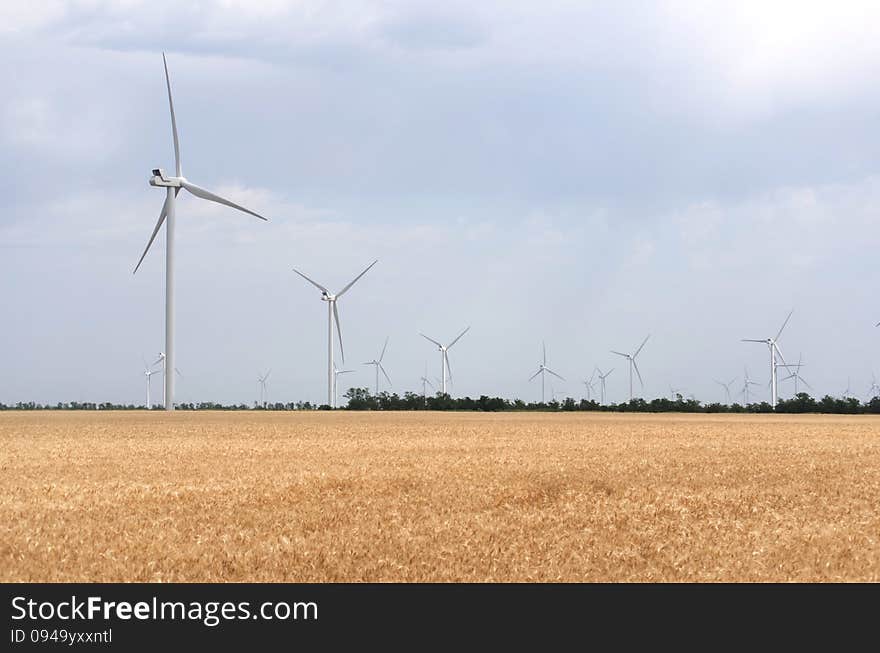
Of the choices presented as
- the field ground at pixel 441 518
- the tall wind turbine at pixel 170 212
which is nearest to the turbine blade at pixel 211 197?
the tall wind turbine at pixel 170 212

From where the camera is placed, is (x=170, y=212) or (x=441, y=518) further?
(x=170, y=212)

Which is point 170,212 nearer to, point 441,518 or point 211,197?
point 211,197

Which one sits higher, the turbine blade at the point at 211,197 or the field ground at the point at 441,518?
the turbine blade at the point at 211,197

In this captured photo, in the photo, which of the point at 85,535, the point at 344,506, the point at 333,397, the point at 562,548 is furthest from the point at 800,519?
the point at 333,397

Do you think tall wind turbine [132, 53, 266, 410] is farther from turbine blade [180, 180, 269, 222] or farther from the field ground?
the field ground

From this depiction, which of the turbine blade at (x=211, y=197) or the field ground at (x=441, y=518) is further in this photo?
the turbine blade at (x=211, y=197)

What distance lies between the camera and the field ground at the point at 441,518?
11477 mm

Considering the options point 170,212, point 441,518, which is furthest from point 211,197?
point 441,518

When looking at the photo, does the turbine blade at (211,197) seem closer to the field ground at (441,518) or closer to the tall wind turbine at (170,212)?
the tall wind turbine at (170,212)

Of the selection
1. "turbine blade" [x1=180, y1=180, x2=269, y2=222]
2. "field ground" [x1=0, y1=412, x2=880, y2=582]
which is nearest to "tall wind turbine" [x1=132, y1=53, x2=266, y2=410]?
"turbine blade" [x1=180, y1=180, x2=269, y2=222]

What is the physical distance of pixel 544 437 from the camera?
4050 cm

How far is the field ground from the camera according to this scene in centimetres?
1148

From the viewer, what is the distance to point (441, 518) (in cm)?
1468

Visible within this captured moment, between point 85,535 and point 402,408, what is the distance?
95020mm
